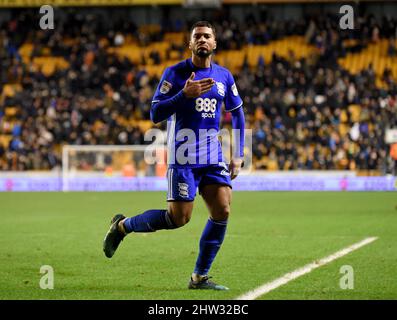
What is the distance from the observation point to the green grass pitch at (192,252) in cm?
777

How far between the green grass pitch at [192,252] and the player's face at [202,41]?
2042mm

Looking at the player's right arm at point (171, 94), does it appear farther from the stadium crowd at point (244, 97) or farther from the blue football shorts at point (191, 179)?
the stadium crowd at point (244, 97)

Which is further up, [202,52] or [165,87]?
[202,52]

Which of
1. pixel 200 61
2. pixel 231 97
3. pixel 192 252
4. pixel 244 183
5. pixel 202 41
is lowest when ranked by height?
pixel 192 252

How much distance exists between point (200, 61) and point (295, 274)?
231cm

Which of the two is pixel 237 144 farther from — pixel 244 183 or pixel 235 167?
pixel 244 183

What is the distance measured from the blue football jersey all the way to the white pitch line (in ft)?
3.83

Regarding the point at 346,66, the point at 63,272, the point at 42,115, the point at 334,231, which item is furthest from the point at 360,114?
the point at 63,272

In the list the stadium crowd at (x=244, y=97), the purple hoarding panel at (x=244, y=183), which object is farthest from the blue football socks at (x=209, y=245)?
the stadium crowd at (x=244, y=97)

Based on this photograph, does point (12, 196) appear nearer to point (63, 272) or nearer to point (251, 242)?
point (251, 242)

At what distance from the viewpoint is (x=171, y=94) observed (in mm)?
7969

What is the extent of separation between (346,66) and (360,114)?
189 inches

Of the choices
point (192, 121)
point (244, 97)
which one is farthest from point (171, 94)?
point (244, 97)
